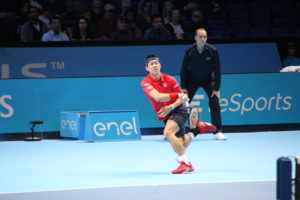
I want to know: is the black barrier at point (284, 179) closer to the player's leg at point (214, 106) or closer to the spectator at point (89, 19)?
the player's leg at point (214, 106)

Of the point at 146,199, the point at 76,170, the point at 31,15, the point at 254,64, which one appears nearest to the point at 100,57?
the point at 31,15

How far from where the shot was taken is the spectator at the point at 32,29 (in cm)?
1537

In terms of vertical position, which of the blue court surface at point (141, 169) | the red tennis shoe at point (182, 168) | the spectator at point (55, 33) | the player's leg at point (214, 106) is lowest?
the blue court surface at point (141, 169)

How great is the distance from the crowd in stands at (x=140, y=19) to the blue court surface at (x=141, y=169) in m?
3.09

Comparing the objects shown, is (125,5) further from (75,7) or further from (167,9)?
(75,7)

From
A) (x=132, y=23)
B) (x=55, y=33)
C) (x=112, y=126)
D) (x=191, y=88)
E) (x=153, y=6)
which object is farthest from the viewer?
(x=153, y=6)

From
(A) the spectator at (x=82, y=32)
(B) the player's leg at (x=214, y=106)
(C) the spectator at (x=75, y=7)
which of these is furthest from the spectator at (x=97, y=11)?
(B) the player's leg at (x=214, y=106)

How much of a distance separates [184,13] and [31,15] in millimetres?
4026

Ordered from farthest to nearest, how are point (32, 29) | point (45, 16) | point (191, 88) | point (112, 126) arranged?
point (45, 16) < point (32, 29) < point (112, 126) < point (191, 88)

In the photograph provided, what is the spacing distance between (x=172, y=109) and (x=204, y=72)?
3995 millimetres

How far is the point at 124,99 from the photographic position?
14031 millimetres

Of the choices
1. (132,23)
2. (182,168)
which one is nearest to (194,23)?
(132,23)

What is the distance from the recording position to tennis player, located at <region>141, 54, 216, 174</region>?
9039 millimetres

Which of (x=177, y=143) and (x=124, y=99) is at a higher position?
(x=124, y=99)
